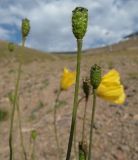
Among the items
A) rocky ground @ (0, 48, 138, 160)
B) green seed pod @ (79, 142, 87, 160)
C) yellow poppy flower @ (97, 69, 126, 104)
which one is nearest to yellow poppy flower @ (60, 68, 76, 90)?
yellow poppy flower @ (97, 69, 126, 104)

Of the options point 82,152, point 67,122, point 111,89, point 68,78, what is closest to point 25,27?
point 68,78

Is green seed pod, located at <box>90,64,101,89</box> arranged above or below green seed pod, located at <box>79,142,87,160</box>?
above

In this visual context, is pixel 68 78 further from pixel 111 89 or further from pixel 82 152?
pixel 82 152

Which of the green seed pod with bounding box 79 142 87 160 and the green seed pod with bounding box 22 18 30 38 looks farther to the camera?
the green seed pod with bounding box 22 18 30 38

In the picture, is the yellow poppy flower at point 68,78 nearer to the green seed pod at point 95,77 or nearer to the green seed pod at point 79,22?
the green seed pod at point 95,77

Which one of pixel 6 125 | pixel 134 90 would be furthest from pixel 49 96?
pixel 134 90

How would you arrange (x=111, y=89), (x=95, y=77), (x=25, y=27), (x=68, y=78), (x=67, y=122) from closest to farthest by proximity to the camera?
(x=95, y=77), (x=111, y=89), (x=25, y=27), (x=68, y=78), (x=67, y=122)

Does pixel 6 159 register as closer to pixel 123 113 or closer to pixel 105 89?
pixel 123 113

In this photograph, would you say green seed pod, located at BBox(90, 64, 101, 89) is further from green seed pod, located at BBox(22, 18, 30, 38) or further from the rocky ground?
the rocky ground
